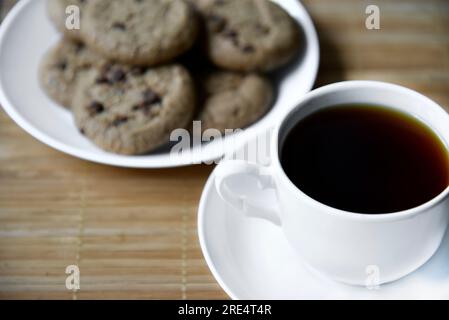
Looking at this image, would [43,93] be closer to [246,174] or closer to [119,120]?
[119,120]

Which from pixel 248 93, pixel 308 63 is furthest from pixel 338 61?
pixel 248 93

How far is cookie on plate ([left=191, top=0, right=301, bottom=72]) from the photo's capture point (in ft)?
4.18

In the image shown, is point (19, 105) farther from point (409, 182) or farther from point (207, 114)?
point (409, 182)

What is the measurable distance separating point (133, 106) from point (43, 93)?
0.71ft

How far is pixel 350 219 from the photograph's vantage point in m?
0.77

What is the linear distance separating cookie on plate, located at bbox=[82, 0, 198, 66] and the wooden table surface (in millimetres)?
230

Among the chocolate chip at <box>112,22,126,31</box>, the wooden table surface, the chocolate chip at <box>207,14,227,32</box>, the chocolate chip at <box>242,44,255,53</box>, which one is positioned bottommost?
the wooden table surface

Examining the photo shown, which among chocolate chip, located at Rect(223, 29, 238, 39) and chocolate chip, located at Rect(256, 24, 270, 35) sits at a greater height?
chocolate chip, located at Rect(223, 29, 238, 39)

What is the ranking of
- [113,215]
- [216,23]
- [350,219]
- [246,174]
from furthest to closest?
1. [216,23]
2. [113,215]
3. [246,174]
4. [350,219]

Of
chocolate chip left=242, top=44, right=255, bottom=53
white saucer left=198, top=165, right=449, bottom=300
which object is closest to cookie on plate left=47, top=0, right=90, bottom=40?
chocolate chip left=242, top=44, right=255, bottom=53

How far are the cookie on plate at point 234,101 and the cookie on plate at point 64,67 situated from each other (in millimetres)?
246

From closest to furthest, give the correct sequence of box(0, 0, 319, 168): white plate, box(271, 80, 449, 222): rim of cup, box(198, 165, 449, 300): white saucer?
box(271, 80, 449, 222): rim of cup
box(198, 165, 449, 300): white saucer
box(0, 0, 319, 168): white plate

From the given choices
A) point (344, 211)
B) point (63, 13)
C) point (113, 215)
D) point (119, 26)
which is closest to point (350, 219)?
point (344, 211)

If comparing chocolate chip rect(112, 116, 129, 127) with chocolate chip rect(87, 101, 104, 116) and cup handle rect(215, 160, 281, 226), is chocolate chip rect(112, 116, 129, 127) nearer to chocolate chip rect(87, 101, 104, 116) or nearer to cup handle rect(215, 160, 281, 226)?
chocolate chip rect(87, 101, 104, 116)
